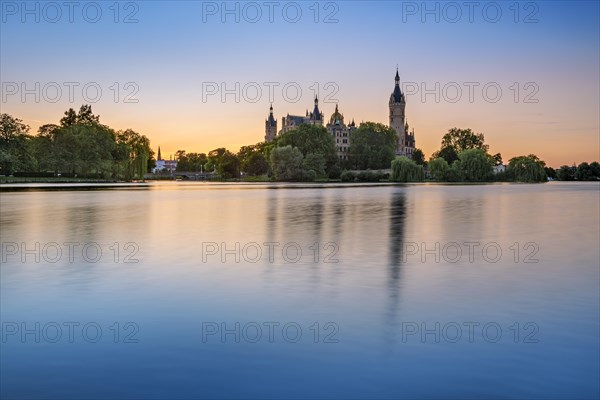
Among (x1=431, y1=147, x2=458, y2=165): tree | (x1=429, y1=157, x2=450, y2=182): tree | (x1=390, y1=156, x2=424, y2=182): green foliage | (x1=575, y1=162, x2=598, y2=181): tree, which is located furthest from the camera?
(x1=575, y1=162, x2=598, y2=181): tree

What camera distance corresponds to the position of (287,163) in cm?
13412

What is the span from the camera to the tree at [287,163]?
132 m

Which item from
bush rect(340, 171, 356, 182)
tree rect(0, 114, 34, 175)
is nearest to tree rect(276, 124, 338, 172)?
bush rect(340, 171, 356, 182)

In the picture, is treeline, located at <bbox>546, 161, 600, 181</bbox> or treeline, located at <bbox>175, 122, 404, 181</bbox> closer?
treeline, located at <bbox>175, 122, 404, 181</bbox>

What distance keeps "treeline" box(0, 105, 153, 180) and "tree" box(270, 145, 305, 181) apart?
32586mm

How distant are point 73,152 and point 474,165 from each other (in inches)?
2964

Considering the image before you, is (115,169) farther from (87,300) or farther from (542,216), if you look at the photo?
(87,300)

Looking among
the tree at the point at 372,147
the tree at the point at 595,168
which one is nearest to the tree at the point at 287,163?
the tree at the point at 372,147

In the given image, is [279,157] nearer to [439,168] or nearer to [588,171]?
[439,168]

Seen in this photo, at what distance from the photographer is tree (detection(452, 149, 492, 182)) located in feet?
379

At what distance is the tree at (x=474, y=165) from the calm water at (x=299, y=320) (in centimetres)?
10093

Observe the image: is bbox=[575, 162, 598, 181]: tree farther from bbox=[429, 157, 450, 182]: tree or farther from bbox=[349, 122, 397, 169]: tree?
bbox=[429, 157, 450, 182]: tree

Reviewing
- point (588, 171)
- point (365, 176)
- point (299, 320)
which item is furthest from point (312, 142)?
point (299, 320)

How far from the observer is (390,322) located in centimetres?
843
